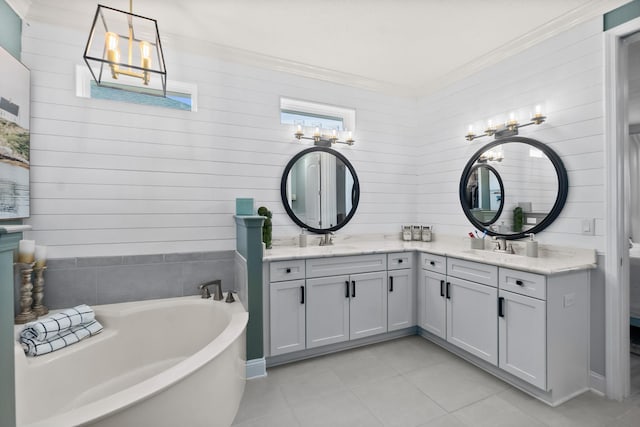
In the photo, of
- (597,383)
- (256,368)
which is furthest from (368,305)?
(597,383)

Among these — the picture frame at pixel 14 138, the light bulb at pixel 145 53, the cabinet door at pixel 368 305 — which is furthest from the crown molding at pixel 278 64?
the cabinet door at pixel 368 305

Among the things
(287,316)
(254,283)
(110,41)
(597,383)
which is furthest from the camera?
(287,316)

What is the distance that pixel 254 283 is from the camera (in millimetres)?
2369

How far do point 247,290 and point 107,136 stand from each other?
168cm

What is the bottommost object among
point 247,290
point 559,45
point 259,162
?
point 247,290

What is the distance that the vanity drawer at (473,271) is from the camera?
7.72ft

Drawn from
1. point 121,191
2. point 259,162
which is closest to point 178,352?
point 121,191

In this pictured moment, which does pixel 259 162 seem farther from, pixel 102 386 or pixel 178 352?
pixel 102 386

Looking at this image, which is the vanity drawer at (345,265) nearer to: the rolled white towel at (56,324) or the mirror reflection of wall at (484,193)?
the mirror reflection of wall at (484,193)

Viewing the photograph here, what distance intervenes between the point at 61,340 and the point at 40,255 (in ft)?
2.12

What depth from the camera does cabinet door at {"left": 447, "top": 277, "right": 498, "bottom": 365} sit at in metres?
2.36

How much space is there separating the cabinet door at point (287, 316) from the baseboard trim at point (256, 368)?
12cm

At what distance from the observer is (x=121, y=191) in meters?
2.54

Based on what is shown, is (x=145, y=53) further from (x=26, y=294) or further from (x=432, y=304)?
(x=432, y=304)
